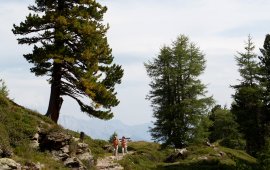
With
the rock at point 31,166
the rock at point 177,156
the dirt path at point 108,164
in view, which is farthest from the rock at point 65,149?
the rock at point 177,156

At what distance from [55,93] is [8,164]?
14.2m

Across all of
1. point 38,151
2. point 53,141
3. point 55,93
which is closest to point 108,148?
point 55,93

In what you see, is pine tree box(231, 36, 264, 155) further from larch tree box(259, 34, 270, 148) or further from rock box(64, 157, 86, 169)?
rock box(64, 157, 86, 169)

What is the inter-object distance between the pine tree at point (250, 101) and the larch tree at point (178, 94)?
19.5 ft

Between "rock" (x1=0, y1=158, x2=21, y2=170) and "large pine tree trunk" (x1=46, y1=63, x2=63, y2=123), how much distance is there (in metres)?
13.2

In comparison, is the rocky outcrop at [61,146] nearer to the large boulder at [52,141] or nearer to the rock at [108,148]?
the large boulder at [52,141]

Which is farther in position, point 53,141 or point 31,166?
point 53,141

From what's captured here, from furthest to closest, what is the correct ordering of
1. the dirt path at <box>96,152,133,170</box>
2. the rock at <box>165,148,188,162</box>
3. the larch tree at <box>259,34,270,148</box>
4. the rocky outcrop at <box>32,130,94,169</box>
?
the larch tree at <box>259,34,270,148</box> < the rock at <box>165,148,188,162</box> < the dirt path at <box>96,152,133,170</box> < the rocky outcrop at <box>32,130,94,169</box>

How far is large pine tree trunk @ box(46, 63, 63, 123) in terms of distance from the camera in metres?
34.6

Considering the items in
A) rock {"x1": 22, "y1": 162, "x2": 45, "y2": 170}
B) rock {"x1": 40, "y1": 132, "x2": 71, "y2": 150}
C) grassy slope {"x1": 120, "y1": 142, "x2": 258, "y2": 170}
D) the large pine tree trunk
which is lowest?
rock {"x1": 22, "y1": 162, "x2": 45, "y2": 170}

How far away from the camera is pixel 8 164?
68.7 ft

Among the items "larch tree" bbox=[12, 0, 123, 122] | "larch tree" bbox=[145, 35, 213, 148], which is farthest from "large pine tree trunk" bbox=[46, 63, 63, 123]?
"larch tree" bbox=[145, 35, 213, 148]

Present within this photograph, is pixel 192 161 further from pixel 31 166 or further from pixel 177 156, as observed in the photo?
pixel 31 166

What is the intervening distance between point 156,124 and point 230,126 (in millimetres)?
29597
